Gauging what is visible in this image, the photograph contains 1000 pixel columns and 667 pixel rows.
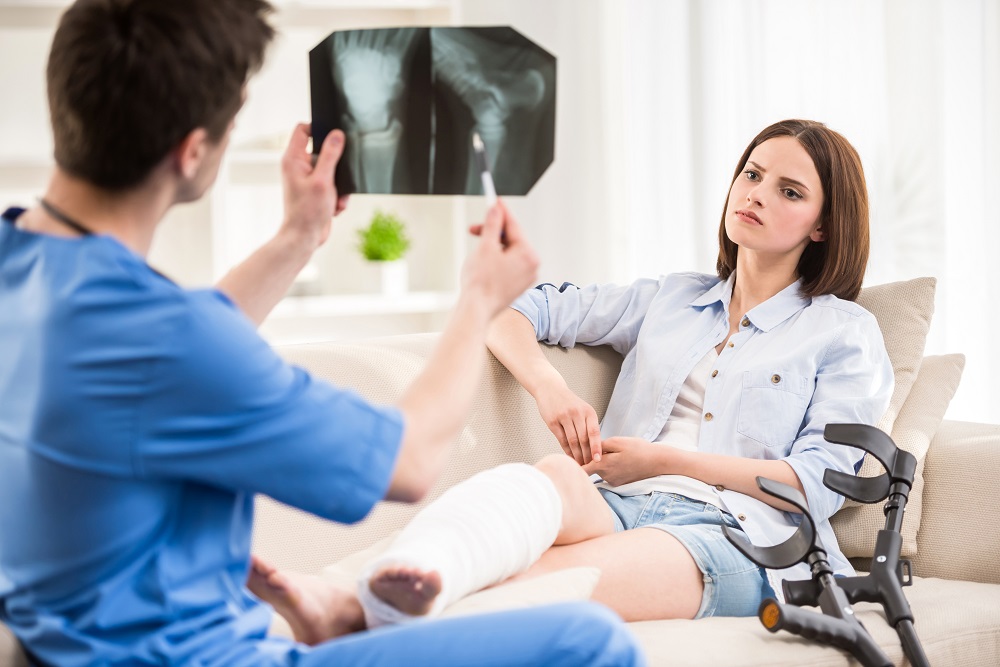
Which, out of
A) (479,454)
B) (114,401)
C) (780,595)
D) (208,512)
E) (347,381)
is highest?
(114,401)

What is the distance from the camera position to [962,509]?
1.86 m

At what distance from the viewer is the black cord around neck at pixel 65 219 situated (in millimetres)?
926

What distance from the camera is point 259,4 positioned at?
0.99 metres

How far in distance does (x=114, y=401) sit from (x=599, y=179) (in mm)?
2910

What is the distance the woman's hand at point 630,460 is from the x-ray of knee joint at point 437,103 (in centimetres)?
52

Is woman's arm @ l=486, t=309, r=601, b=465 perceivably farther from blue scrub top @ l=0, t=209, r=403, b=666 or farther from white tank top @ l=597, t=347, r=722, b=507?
blue scrub top @ l=0, t=209, r=403, b=666

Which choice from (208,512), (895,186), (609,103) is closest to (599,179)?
(609,103)

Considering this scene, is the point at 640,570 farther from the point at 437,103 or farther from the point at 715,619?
the point at 437,103

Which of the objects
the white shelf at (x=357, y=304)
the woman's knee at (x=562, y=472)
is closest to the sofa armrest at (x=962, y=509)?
the woman's knee at (x=562, y=472)

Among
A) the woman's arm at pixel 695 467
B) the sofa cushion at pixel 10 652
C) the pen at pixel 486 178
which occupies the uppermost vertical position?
the pen at pixel 486 178

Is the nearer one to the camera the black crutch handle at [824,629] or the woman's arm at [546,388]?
the black crutch handle at [824,629]

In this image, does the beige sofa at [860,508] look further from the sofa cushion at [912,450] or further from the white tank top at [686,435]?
the white tank top at [686,435]

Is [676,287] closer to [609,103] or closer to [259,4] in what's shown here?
[259,4]

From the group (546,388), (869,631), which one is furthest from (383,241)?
(869,631)
